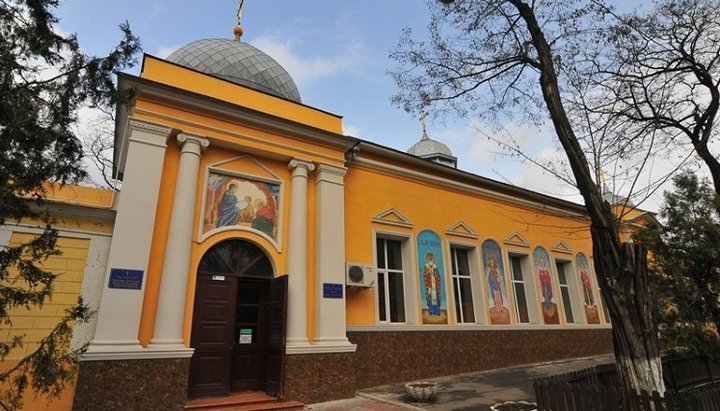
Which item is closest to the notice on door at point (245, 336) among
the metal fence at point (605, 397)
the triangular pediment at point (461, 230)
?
the metal fence at point (605, 397)

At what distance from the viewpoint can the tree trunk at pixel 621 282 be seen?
5535mm

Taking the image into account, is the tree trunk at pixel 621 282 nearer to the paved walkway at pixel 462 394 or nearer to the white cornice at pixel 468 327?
the paved walkway at pixel 462 394

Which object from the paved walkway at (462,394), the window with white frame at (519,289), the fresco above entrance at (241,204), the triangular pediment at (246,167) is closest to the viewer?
the paved walkway at (462,394)

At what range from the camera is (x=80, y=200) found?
29.0ft

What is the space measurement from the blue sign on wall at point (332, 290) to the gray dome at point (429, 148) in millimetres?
13417

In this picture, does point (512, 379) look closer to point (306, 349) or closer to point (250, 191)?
point (306, 349)

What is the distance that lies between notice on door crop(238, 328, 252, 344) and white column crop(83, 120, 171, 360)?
84.2 inches

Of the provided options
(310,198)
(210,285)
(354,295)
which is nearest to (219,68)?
(310,198)

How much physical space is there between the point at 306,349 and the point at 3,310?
211 inches

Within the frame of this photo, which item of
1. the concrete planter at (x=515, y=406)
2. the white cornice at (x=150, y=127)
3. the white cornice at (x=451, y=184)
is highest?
the white cornice at (x=451, y=184)

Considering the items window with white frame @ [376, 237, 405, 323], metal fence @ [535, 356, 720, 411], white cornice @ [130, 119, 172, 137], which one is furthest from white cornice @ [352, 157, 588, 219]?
metal fence @ [535, 356, 720, 411]

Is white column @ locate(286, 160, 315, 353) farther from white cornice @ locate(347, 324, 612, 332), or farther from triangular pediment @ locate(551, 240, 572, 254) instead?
triangular pediment @ locate(551, 240, 572, 254)

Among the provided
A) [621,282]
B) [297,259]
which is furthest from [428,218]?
[621,282]

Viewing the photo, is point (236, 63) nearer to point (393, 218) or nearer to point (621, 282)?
point (393, 218)
